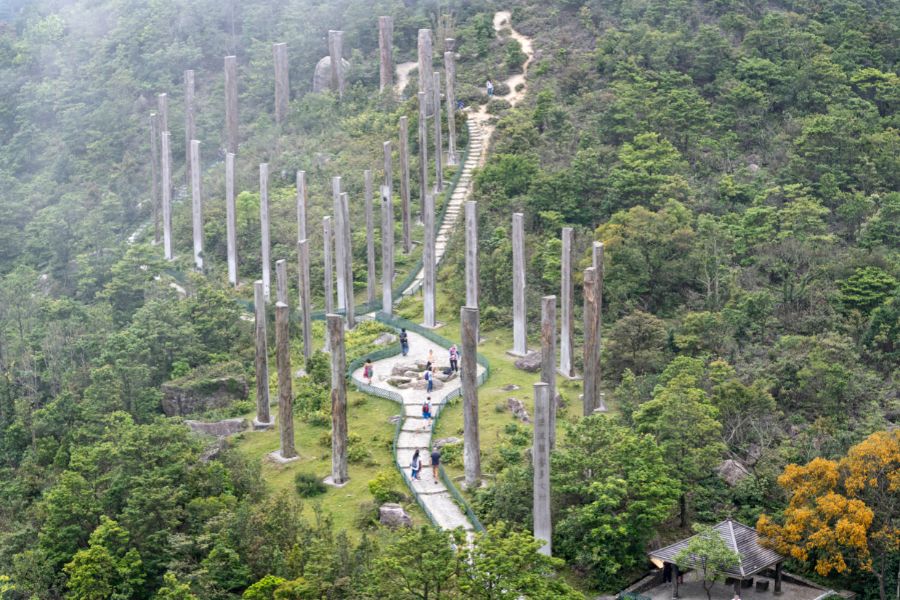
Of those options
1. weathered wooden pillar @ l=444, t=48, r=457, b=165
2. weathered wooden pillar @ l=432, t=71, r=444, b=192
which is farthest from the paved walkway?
weathered wooden pillar @ l=444, t=48, r=457, b=165

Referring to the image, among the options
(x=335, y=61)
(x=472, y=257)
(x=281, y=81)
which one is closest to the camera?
(x=472, y=257)

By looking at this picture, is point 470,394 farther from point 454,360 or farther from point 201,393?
point 201,393

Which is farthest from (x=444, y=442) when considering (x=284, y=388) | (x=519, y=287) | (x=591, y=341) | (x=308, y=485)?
(x=519, y=287)

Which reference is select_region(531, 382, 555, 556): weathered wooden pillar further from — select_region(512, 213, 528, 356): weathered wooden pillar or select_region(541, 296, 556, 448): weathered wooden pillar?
select_region(512, 213, 528, 356): weathered wooden pillar

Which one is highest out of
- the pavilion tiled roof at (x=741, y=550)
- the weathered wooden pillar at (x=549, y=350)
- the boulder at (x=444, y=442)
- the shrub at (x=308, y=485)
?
the weathered wooden pillar at (x=549, y=350)

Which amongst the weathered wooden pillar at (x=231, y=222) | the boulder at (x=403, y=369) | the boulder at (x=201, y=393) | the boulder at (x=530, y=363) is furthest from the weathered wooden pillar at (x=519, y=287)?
the weathered wooden pillar at (x=231, y=222)

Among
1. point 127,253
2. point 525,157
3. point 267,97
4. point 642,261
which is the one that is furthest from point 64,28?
point 642,261

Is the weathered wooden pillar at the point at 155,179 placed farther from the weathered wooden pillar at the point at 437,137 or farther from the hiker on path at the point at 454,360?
the hiker on path at the point at 454,360
